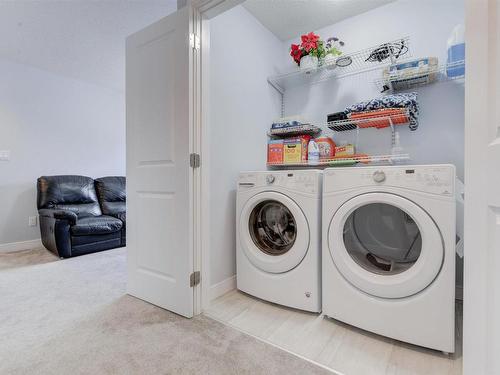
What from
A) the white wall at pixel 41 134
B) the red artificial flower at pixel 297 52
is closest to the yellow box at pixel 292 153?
the red artificial flower at pixel 297 52

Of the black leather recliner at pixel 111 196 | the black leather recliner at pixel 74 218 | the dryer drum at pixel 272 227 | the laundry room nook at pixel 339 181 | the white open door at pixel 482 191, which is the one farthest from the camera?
the black leather recliner at pixel 111 196

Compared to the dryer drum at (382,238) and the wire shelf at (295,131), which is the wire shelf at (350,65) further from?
the dryer drum at (382,238)

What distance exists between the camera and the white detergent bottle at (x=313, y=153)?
2.12 metres

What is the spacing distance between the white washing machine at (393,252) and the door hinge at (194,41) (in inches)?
42.8

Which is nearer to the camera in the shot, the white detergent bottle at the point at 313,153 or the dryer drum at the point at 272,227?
the dryer drum at the point at 272,227

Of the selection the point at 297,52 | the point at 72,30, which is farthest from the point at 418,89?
the point at 72,30

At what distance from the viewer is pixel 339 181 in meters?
1.43

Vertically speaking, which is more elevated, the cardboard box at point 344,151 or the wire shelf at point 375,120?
the wire shelf at point 375,120

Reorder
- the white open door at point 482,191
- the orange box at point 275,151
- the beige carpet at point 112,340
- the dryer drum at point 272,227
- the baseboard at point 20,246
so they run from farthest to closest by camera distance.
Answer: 1. the baseboard at point 20,246
2. the orange box at point 275,151
3. the dryer drum at point 272,227
4. the beige carpet at point 112,340
5. the white open door at point 482,191

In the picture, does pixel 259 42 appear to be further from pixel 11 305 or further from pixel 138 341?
pixel 11 305

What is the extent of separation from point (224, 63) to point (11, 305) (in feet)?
7.18

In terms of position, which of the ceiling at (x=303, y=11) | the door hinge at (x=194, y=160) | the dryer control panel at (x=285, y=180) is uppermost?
the ceiling at (x=303, y=11)

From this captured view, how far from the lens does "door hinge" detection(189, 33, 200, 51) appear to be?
148cm

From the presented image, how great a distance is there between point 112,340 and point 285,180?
1.28 meters
